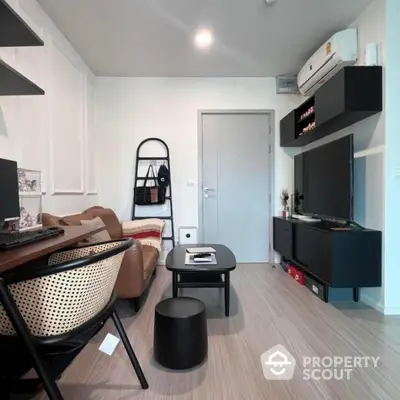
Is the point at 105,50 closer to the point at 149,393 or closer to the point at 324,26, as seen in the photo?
the point at 324,26

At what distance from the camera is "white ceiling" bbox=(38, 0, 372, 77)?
8.34ft

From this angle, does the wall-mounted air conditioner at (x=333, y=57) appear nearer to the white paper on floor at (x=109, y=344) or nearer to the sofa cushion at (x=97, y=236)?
the sofa cushion at (x=97, y=236)

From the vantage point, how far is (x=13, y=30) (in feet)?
5.43

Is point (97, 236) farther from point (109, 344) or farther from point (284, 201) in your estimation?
point (284, 201)

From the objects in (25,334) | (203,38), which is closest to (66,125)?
(203,38)

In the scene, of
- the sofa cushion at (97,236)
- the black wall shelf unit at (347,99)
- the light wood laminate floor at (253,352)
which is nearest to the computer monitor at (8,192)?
the sofa cushion at (97,236)

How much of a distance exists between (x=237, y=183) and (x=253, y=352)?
2649mm

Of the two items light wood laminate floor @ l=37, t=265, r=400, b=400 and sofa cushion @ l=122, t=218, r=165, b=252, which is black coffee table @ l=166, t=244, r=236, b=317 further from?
sofa cushion @ l=122, t=218, r=165, b=252

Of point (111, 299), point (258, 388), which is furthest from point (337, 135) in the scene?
point (111, 299)

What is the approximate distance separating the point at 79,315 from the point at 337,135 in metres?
3.07

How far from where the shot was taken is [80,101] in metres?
3.47

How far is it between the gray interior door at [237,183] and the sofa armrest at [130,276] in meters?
1.96

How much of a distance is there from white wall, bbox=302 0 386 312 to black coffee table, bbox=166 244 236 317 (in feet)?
4.20

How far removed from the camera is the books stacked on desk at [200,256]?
2.35m
